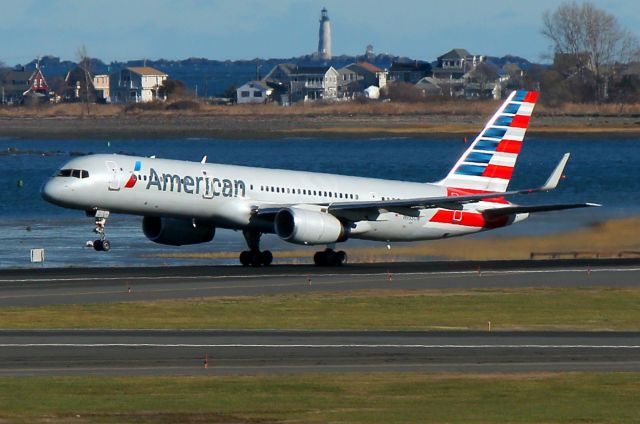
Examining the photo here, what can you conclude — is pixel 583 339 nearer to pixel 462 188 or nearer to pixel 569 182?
pixel 462 188

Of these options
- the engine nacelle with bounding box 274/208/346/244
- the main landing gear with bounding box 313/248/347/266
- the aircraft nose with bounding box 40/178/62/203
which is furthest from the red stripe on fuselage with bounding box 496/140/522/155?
the aircraft nose with bounding box 40/178/62/203

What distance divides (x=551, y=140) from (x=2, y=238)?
127m

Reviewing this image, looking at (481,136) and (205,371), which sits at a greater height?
(481,136)

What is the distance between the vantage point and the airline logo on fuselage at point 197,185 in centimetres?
5512

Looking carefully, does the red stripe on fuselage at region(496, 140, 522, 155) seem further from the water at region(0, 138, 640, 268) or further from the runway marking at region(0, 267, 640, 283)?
the water at region(0, 138, 640, 268)

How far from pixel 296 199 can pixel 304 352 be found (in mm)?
23479

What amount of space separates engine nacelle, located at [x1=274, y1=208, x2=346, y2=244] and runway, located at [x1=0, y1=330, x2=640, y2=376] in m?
16.1

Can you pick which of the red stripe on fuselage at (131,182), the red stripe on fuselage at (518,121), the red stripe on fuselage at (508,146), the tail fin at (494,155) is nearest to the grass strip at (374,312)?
the red stripe on fuselage at (131,182)

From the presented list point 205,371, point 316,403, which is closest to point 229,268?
point 205,371

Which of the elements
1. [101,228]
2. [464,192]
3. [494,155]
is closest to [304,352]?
[101,228]

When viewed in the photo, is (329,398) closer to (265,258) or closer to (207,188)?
(207,188)

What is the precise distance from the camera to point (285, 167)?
14638 cm

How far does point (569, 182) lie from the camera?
127m

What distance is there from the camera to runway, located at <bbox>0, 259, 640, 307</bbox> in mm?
48250
